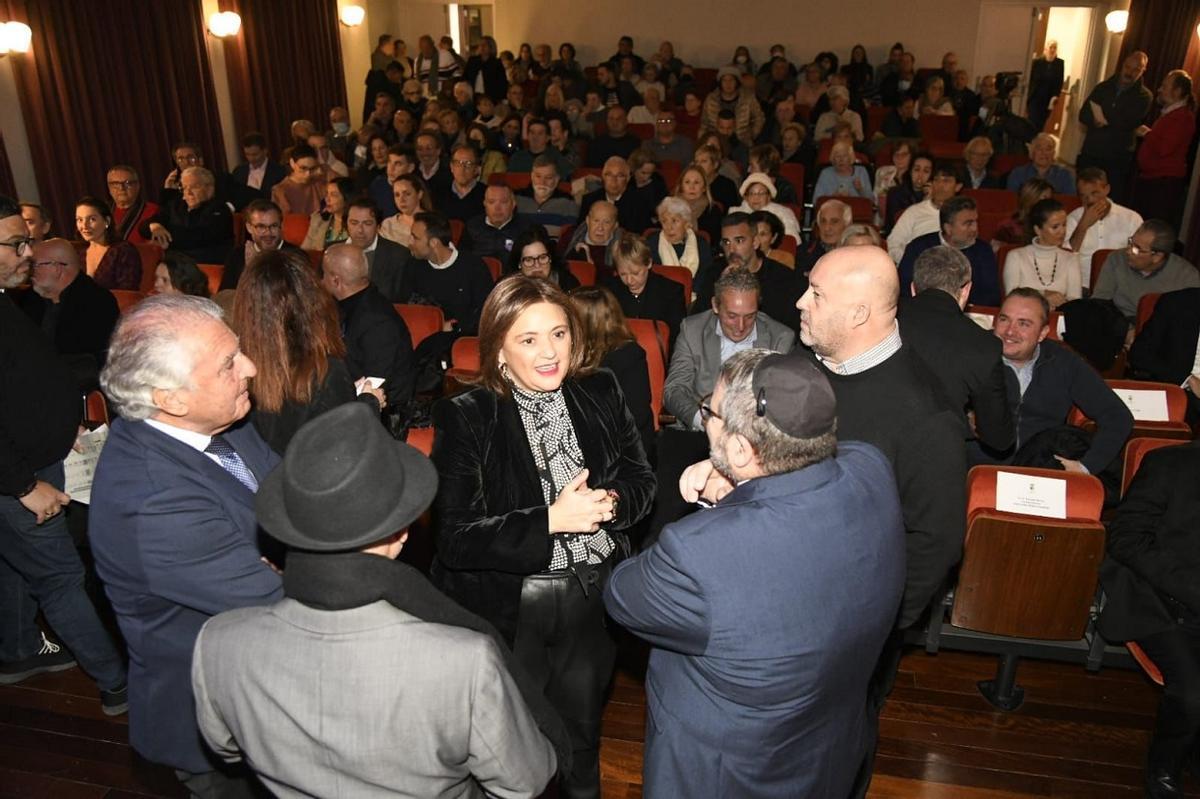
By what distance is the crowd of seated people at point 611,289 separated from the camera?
2.40 metres

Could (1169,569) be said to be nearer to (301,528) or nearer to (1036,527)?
(1036,527)

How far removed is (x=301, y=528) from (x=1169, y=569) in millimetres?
2614

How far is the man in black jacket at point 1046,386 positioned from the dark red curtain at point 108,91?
917 centimetres

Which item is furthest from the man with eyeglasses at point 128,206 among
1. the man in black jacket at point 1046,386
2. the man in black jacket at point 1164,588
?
the man in black jacket at point 1164,588

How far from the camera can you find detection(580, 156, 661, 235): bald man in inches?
302

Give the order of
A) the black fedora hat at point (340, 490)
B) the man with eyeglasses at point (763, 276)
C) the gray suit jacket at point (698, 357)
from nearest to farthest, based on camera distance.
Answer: the black fedora hat at point (340, 490) → the gray suit jacket at point (698, 357) → the man with eyeglasses at point (763, 276)

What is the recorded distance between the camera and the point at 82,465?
126 inches

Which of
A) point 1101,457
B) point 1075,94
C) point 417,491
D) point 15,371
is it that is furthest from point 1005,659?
point 1075,94

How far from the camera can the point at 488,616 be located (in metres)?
2.35

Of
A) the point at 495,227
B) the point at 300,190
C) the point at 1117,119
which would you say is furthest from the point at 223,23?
the point at 1117,119

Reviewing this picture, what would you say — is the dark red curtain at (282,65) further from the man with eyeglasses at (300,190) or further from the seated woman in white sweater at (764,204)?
the seated woman in white sweater at (764,204)

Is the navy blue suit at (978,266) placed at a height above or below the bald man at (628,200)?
below

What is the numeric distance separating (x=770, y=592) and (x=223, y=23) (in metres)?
12.1

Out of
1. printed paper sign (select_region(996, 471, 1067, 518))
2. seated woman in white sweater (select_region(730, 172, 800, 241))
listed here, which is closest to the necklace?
seated woman in white sweater (select_region(730, 172, 800, 241))
